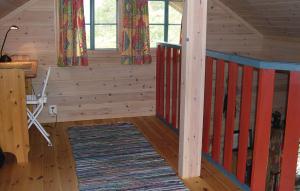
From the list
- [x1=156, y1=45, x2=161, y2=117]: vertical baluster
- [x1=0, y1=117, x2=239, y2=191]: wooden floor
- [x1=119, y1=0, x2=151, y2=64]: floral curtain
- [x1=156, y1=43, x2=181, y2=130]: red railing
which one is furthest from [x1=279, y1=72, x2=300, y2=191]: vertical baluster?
[x1=119, y1=0, x2=151, y2=64]: floral curtain

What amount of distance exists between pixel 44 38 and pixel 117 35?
0.92 metres

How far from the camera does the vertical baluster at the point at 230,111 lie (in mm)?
2682

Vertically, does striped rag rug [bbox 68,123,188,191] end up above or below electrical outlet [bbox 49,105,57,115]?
below

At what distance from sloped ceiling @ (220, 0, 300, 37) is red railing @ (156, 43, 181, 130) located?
1213 millimetres

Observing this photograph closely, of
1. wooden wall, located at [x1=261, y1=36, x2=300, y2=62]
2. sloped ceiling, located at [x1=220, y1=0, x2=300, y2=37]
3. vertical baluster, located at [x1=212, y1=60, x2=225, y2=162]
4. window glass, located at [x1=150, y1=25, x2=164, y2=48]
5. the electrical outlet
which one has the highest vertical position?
sloped ceiling, located at [x1=220, y1=0, x2=300, y2=37]

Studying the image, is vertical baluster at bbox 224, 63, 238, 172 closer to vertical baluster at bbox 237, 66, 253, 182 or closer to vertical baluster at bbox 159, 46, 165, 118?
vertical baluster at bbox 237, 66, 253, 182

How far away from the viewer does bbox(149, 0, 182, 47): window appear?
4.67 m

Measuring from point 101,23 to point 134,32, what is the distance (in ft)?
1.57

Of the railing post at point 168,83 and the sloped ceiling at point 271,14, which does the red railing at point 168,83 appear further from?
the sloped ceiling at point 271,14

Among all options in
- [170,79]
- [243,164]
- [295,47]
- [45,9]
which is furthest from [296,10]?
[45,9]

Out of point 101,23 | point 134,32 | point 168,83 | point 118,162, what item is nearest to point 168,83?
point 168,83

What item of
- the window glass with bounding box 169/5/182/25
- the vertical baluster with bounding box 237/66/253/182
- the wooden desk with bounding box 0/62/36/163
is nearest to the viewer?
the vertical baluster with bounding box 237/66/253/182

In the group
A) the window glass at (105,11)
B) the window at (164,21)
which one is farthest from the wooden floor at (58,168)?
the window glass at (105,11)

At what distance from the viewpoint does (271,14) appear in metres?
4.41
